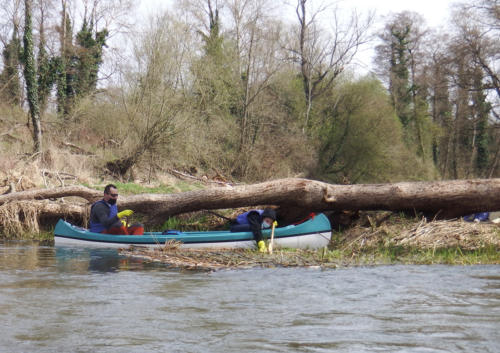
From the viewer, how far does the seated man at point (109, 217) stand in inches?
461

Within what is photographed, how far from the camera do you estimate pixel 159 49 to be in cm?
1964

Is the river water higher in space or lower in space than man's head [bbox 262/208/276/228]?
lower

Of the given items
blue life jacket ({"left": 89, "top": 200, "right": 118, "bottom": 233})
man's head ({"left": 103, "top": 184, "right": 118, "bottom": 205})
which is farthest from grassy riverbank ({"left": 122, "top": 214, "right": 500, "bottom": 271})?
man's head ({"left": 103, "top": 184, "right": 118, "bottom": 205})

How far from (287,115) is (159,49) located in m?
11.6

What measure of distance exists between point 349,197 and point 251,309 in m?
5.80

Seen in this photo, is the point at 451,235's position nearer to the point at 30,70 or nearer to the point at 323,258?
the point at 323,258

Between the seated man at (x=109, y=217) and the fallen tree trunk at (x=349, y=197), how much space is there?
3.85ft

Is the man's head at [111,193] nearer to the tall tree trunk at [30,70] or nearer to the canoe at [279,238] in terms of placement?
the canoe at [279,238]

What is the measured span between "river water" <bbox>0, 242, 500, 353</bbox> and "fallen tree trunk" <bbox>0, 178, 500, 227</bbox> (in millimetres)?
2345

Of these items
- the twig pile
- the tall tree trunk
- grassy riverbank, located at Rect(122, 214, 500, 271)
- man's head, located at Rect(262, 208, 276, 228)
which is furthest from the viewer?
the tall tree trunk

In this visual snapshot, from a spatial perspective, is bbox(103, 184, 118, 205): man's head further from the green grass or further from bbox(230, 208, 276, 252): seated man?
the green grass

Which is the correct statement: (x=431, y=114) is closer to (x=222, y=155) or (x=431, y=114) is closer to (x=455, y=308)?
(x=222, y=155)

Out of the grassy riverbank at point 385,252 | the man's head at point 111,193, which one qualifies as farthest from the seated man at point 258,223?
the man's head at point 111,193

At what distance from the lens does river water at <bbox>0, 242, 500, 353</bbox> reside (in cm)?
479
